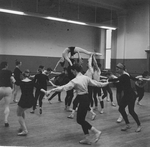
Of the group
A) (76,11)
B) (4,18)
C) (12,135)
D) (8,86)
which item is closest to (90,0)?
(76,11)

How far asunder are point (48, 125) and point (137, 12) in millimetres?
10340

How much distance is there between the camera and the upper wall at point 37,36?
475 inches

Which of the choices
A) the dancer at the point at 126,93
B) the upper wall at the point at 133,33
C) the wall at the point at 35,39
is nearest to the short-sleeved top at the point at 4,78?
the dancer at the point at 126,93

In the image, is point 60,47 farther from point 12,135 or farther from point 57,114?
point 12,135

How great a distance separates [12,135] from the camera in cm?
425

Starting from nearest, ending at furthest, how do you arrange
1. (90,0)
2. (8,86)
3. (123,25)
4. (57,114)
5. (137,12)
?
(8,86) → (57,114) → (90,0) → (137,12) → (123,25)

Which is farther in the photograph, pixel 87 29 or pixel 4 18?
pixel 87 29

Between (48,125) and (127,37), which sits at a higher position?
(127,37)

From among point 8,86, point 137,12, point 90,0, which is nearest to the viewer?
point 8,86

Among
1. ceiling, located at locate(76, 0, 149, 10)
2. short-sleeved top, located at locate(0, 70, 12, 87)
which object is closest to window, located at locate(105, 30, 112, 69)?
ceiling, located at locate(76, 0, 149, 10)

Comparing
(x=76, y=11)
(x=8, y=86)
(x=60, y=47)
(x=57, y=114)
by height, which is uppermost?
(x=76, y=11)

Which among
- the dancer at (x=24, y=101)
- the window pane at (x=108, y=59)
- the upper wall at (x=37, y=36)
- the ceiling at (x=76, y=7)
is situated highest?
the ceiling at (x=76, y=7)

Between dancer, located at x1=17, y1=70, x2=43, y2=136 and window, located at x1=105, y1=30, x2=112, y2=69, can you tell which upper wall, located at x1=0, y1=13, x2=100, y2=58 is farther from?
dancer, located at x1=17, y1=70, x2=43, y2=136

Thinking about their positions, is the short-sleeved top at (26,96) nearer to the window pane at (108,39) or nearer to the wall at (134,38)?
the wall at (134,38)
